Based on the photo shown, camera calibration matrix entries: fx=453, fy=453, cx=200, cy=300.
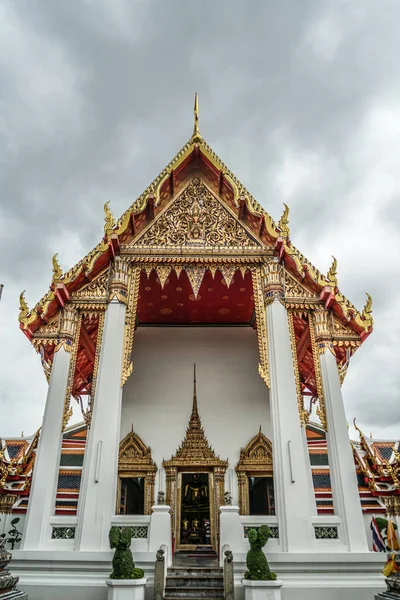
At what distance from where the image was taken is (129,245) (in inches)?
314

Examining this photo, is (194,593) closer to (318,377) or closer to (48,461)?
(48,461)

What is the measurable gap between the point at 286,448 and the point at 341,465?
834 mm

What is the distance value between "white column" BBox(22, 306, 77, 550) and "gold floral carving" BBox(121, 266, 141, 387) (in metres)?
0.91

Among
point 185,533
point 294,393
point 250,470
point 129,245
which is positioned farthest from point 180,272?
point 185,533

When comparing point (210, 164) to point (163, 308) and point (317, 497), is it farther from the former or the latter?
point (317, 497)

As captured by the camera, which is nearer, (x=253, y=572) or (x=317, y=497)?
(x=253, y=572)

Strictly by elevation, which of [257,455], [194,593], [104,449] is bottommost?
[194,593]

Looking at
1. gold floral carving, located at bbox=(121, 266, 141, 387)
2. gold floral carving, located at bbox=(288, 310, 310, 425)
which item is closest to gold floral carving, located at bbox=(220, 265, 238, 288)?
gold floral carving, located at bbox=(288, 310, 310, 425)

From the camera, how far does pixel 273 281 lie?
305 inches

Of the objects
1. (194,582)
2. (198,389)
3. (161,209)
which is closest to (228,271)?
(161,209)

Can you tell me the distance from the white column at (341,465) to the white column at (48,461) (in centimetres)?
395

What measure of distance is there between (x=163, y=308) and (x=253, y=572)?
5694mm

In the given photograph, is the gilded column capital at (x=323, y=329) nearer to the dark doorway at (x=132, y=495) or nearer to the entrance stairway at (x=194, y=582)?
the entrance stairway at (x=194, y=582)

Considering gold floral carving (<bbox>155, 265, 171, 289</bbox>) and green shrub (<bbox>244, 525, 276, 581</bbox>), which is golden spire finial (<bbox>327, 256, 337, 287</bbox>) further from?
green shrub (<bbox>244, 525, 276, 581</bbox>)
